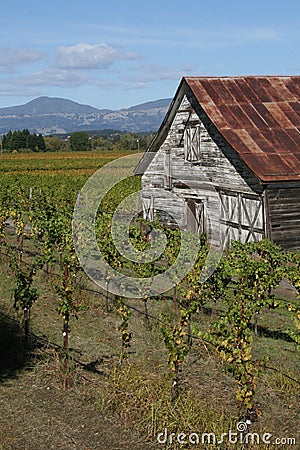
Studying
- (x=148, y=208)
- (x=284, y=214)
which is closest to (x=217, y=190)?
(x=284, y=214)

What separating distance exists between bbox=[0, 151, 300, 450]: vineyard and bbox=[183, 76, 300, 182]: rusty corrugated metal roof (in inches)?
163

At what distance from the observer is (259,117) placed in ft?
57.0

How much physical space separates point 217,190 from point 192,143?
185 cm

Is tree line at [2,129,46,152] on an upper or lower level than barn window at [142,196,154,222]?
upper

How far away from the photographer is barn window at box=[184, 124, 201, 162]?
60.8 feet

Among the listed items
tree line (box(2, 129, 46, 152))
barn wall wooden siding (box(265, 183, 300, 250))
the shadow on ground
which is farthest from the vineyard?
tree line (box(2, 129, 46, 152))

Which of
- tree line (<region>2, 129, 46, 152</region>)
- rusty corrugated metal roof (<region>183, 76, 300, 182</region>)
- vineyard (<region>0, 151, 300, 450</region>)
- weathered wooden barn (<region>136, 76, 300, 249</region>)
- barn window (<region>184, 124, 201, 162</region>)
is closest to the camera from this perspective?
vineyard (<region>0, 151, 300, 450</region>)

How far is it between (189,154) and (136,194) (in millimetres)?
9572

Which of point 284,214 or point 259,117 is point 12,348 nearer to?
point 284,214

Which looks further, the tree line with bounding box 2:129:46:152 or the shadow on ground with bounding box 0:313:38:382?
the tree line with bounding box 2:129:46:152

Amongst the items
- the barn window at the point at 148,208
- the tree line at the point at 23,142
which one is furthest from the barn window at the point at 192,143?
the tree line at the point at 23,142

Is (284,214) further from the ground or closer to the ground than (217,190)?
closer to the ground

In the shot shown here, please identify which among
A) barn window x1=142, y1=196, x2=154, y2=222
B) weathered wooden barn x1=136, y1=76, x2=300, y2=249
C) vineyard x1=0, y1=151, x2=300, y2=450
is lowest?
vineyard x1=0, y1=151, x2=300, y2=450

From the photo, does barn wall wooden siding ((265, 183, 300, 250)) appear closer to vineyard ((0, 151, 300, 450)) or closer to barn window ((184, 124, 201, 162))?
vineyard ((0, 151, 300, 450))
